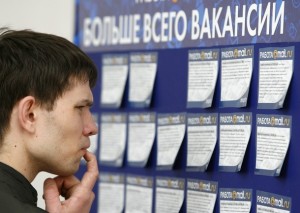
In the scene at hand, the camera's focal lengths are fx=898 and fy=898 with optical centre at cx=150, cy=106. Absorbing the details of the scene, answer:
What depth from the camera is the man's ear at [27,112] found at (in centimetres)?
235

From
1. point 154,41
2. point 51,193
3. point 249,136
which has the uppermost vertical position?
point 154,41

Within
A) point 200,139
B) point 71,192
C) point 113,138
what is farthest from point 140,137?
point 71,192

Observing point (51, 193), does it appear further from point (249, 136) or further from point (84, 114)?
point (249, 136)

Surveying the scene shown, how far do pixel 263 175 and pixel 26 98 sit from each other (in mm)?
674

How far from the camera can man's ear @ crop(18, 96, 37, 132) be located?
235 centimetres

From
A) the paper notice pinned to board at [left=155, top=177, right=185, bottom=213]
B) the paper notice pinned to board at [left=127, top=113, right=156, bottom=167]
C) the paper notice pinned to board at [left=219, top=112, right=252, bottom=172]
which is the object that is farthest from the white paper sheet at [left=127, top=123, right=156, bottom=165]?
the paper notice pinned to board at [left=219, top=112, right=252, bottom=172]

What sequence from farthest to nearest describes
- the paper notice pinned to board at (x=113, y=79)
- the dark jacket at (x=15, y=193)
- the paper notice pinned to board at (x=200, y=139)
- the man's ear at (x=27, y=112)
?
the paper notice pinned to board at (x=113, y=79) < the paper notice pinned to board at (x=200, y=139) < the man's ear at (x=27, y=112) < the dark jacket at (x=15, y=193)

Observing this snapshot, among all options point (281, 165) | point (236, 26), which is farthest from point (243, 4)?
point (281, 165)

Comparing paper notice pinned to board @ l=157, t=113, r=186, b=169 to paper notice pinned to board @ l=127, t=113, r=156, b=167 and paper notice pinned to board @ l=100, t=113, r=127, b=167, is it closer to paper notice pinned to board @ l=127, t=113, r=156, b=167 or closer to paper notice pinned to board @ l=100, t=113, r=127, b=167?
paper notice pinned to board @ l=127, t=113, r=156, b=167

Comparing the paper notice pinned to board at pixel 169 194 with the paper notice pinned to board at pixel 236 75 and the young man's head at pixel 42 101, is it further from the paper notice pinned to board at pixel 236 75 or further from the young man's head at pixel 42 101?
the young man's head at pixel 42 101

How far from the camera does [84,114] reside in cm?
247

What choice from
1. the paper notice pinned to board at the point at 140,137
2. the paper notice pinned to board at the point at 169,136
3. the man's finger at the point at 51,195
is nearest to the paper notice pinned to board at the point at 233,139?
the paper notice pinned to board at the point at 169,136

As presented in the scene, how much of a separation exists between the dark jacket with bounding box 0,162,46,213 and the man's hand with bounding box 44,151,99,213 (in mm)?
53

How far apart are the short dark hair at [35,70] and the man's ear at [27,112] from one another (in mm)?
17
